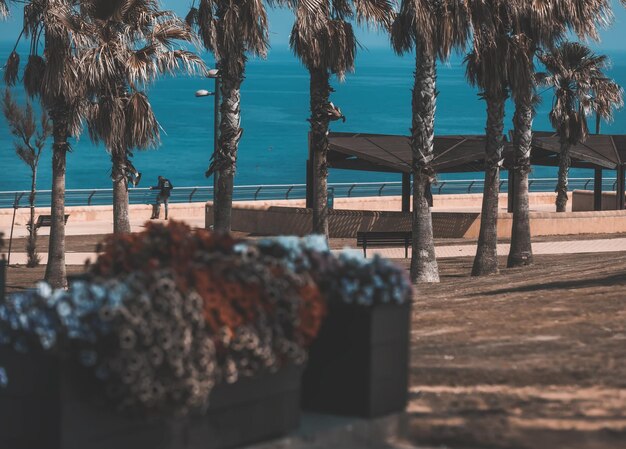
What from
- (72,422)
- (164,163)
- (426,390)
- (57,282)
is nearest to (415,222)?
(57,282)

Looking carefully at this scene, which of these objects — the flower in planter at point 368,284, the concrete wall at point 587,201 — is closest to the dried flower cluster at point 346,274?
the flower in planter at point 368,284

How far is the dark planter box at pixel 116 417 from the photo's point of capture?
611 cm

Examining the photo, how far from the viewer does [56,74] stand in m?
24.6

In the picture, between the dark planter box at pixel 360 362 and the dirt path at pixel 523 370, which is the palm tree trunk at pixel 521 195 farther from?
the dark planter box at pixel 360 362

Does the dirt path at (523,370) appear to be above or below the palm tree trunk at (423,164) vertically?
below

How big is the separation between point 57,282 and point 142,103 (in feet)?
14.2

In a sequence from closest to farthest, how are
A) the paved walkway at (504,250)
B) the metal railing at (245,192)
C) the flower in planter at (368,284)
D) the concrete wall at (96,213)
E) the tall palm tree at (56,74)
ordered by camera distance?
the flower in planter at (368,284) < the tall palm tree at (56,74) < the paved walkway at (504,250) < the concrete wall at (96,213) < the metal railing at (245,192)

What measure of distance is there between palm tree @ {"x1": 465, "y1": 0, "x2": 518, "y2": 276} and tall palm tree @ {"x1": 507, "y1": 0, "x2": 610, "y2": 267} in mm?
267

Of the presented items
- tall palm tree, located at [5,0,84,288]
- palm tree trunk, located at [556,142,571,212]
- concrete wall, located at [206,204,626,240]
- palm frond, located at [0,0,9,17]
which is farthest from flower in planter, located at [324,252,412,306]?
palm tree trunk, located at [556,142,571,212]

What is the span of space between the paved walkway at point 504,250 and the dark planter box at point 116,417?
23.9 metres

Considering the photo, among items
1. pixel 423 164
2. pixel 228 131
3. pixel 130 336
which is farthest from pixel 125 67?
pixel 130 336

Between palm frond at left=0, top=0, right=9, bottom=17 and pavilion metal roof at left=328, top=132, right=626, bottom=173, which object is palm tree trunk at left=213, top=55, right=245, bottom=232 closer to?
palm frond at left=0, top=0, right=9, bottom=17

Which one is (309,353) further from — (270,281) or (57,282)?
(57,282)

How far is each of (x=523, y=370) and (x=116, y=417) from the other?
4626mm
